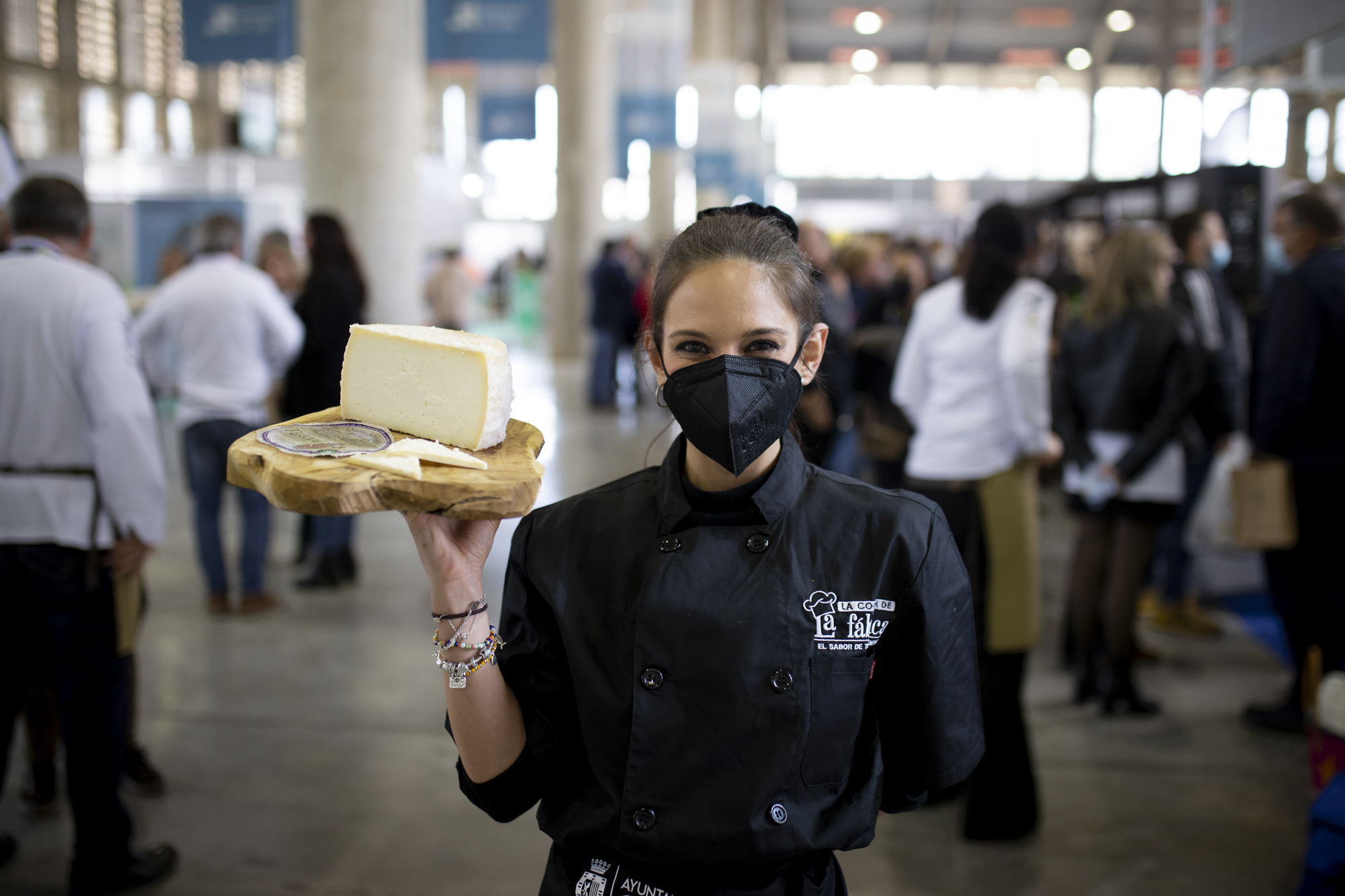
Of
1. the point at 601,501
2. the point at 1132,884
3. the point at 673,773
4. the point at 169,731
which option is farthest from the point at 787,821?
the point at 169,731

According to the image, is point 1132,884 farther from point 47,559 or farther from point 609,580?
point 47,559

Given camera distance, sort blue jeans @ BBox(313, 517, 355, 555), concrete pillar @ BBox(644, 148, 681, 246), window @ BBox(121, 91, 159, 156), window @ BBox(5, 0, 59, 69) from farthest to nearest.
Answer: window @ BBox(121, 91, 159, 156), window @ BBox(5, 0, 59, 69), concrete pillar @ BBox(644, 148, 681, 246), blue jeans @ BBox(313, 517, 355, 555)

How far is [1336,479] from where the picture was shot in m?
4.12

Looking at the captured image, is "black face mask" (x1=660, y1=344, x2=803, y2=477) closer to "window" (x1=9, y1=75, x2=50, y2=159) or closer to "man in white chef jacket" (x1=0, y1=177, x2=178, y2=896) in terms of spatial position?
"man in white chef jacket" (x1=0, y1=177, x2=178, y2=896)

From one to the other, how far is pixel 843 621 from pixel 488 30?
8.61 meters

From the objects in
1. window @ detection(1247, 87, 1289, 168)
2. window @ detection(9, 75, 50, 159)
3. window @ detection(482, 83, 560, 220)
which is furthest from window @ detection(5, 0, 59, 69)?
window @ detection(1247, 87, 1289, 168)

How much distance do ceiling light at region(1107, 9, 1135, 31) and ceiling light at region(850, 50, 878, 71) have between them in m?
7.14

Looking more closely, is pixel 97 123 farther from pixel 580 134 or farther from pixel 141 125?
pixel 580 134

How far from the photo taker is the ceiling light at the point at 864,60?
1415 inches

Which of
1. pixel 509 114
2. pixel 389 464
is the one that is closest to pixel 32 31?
pixel 509 114

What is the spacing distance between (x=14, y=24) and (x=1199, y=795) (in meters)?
25.2

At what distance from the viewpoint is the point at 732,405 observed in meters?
1.40

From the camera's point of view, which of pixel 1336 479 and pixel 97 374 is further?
pixel 1336 479

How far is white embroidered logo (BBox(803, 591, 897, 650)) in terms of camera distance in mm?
1421
